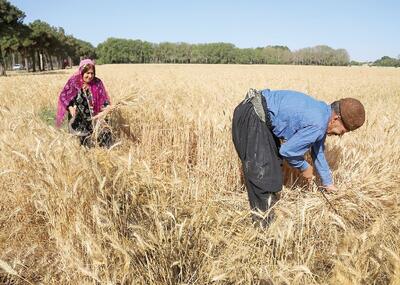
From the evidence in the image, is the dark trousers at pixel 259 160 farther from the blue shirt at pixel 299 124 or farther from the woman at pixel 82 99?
the woman at pixel 82 99

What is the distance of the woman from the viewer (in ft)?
16.5

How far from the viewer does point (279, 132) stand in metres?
3.17

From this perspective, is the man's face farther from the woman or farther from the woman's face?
the woman's face

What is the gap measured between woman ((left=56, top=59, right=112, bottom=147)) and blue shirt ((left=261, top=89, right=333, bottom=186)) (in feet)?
8.51

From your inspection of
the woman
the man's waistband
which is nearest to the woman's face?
the woman

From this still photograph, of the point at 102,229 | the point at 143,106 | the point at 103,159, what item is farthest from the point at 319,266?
the point at 143,106

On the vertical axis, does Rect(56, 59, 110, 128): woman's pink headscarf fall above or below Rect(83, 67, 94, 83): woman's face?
below

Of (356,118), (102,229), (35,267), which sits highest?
(356,118)

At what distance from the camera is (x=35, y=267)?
270cm

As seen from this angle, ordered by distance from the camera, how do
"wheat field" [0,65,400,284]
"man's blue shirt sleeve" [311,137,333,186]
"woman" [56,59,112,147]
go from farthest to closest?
"woman" [56,59,112,147]
"man's blue shirt sleeve" [311,137,333,186]
"wheat field" [0,65,400,284]

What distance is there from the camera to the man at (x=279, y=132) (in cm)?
292

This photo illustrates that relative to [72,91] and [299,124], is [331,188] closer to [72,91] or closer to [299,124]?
[299,124]

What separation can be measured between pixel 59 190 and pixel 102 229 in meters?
0.56

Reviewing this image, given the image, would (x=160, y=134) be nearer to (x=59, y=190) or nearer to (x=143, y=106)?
(x=143, y=106)
